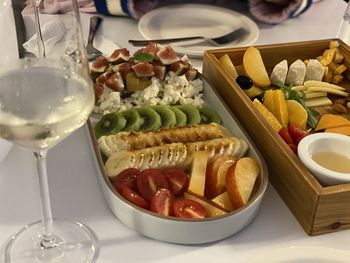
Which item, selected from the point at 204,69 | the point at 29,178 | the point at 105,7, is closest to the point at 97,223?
the point at 29,178

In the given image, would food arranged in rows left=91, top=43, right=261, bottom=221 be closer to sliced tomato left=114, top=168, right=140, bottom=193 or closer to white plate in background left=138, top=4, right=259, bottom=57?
sliced tomato left=114, top=168, right=140, bottom=193

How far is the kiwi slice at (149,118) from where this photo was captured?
2.90 feet

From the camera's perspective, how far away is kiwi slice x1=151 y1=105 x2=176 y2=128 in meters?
0.89

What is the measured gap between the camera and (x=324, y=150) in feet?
2.68

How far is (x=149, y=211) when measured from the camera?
2.25 ft

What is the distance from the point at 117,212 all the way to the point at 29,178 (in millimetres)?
163

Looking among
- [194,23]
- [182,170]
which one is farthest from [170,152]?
[194,23]

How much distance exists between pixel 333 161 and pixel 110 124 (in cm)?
35

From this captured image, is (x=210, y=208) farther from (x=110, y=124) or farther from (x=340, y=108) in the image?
(x=340, y=108)

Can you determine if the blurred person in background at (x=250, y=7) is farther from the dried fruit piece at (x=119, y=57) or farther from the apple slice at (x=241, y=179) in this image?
the apple slice at (x=241, y=179)

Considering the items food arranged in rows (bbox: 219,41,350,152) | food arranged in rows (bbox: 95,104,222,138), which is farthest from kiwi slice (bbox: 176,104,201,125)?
food arranged in rows (bbox: 219,41,350,152)

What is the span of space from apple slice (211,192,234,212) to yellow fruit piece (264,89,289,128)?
236mm

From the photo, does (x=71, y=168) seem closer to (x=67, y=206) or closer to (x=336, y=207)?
(x=67, y=206)

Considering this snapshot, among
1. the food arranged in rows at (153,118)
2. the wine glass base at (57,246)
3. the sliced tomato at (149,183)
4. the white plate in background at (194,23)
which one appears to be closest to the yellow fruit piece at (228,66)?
the food arranged in rows at (153,118)
